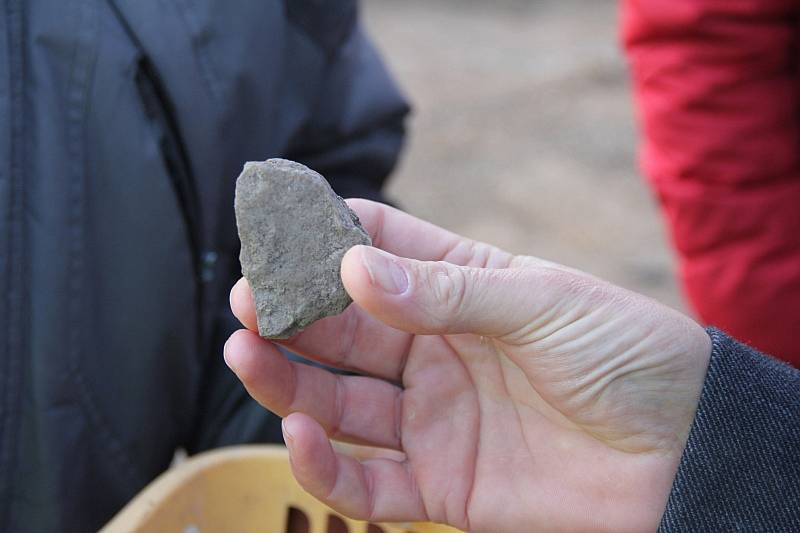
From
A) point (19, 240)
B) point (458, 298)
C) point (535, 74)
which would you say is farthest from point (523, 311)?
point (535, 74)

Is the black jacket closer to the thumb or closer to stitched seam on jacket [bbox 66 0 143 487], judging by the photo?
stitched seam on jacket [bbox 66 0 143 487]

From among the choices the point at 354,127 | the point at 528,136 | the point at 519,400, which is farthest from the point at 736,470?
the point at 528,136

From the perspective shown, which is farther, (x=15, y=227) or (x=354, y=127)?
(x=354, y=127)

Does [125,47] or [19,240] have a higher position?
[125,47]

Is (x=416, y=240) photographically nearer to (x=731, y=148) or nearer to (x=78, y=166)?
(x=78, y=166)

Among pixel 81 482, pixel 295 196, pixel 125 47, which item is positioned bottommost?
pixel 81 482

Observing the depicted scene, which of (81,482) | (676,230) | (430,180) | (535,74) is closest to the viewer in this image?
(81,482)

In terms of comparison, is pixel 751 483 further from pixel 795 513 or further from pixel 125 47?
pixel 125 47

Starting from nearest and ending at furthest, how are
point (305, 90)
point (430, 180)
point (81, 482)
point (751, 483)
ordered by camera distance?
point (751, 483), point (81, 482), point (305, 90), point (430, 180)
